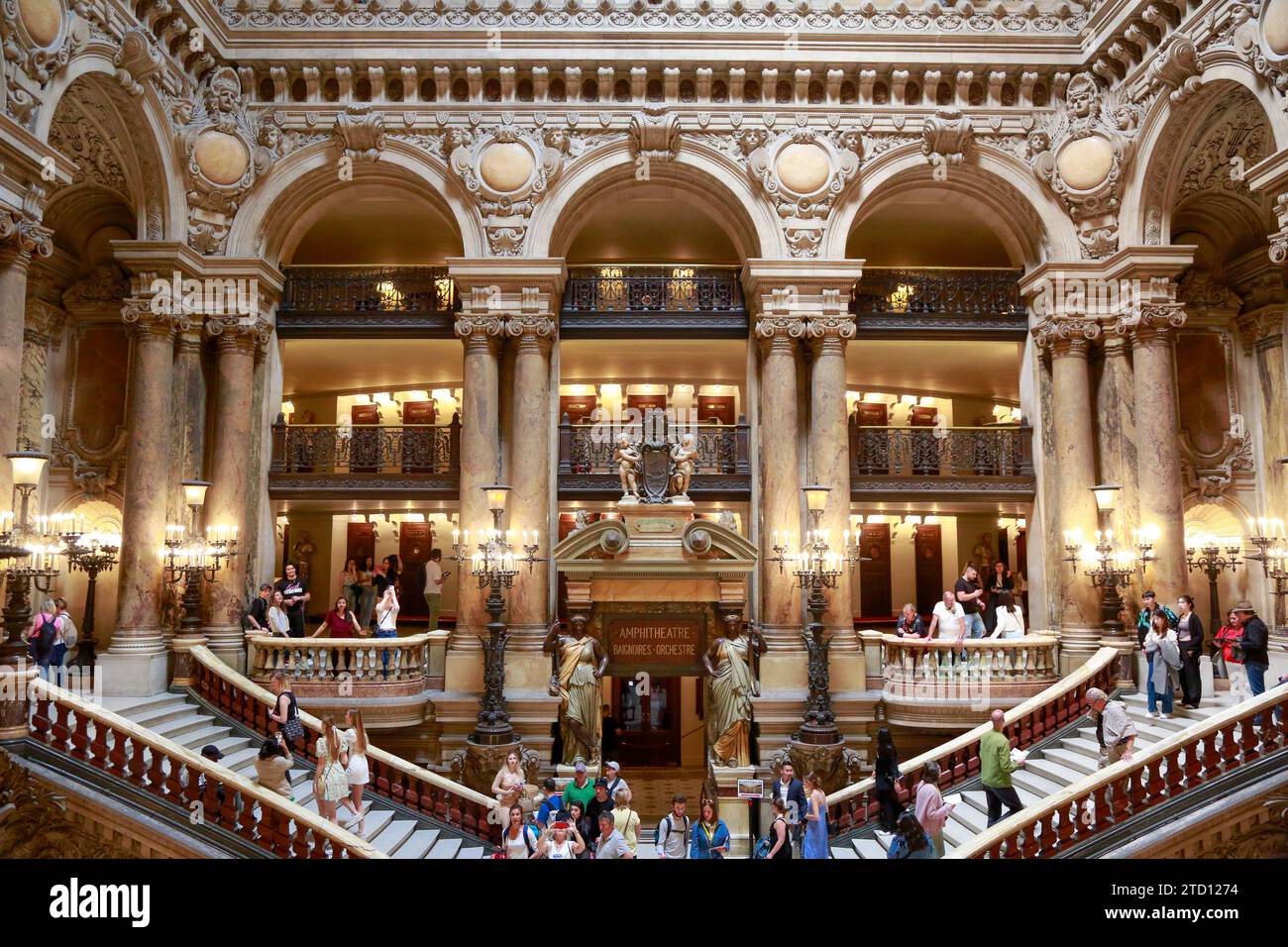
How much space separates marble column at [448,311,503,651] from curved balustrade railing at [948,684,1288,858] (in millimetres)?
7934

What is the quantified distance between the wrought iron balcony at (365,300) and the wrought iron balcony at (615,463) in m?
3.13

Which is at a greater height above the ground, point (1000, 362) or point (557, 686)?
point (1000, 362)

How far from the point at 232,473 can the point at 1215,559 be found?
1679cm

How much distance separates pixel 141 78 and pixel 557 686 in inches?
418

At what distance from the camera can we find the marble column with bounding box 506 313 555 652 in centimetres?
1344

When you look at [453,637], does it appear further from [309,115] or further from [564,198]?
[309,115]

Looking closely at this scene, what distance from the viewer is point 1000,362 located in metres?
17.8

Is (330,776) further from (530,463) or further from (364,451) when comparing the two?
(364,451)

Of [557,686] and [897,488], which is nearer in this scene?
[557,686]

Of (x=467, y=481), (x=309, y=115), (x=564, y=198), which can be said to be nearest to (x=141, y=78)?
(x=309, y=115)

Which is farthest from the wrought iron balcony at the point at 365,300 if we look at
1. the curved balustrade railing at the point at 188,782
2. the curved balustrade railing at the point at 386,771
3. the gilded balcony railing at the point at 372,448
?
the curved balustrade railing at the point at 188,782

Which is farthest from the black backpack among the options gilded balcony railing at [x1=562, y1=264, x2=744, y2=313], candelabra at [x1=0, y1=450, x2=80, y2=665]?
gilded balcony railing at [x1=562, y1=264, x2=744, y2=313]

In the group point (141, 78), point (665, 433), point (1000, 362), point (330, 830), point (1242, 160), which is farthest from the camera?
point (1000, 362)

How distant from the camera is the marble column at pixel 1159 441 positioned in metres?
12.7
